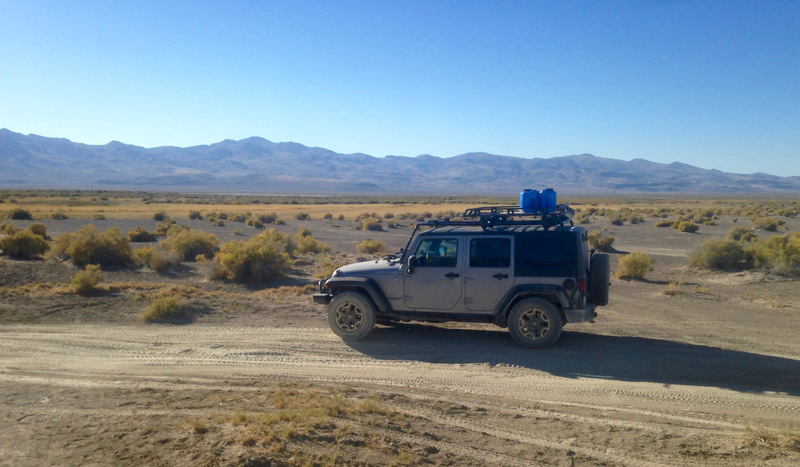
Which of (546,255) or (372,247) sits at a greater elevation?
(546,255)

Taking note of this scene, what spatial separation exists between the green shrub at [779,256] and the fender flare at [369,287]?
12.7m

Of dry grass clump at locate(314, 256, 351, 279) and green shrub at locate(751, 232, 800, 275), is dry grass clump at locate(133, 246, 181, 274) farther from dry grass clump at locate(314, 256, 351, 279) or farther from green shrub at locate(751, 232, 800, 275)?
green shrub at locate(751, 232, 800, 275)

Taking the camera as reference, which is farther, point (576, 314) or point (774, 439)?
point (576, 314)

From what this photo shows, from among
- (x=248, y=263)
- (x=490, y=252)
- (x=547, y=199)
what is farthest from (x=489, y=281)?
(x=248, y=263)

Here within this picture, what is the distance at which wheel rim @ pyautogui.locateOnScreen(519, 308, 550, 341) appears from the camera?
843 cm

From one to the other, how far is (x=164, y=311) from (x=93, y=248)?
350 inches

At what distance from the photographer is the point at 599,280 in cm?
866

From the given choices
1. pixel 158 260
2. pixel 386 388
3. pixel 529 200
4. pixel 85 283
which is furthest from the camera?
pixel 158 260

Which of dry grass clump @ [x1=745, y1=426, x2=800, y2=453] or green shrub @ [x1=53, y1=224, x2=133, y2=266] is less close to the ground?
green shrub @ [x1=53, y1=224, x2=133, y2=266]

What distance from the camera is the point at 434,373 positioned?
24.4 ft

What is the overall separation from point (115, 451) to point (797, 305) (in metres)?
13.5

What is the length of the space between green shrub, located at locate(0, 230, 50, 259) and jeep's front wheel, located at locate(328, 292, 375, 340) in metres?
14.9

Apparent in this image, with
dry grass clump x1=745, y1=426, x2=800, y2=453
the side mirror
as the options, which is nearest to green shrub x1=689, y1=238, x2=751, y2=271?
the side mirror

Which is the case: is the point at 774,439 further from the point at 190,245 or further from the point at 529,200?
the point at 190,245
